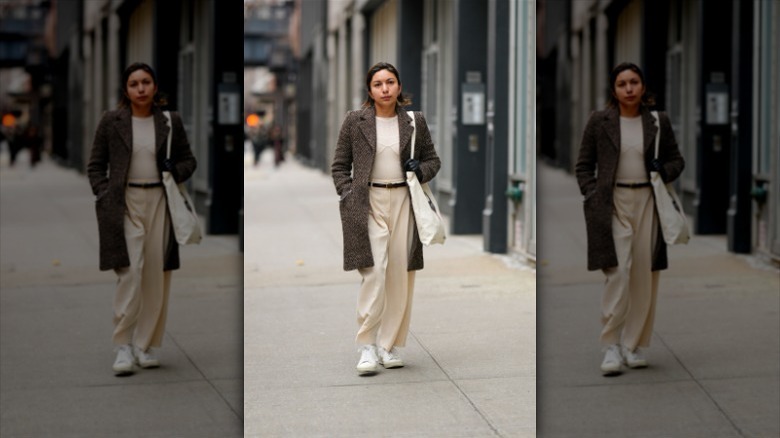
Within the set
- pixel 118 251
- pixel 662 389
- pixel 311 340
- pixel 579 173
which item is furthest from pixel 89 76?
pixel 311 340

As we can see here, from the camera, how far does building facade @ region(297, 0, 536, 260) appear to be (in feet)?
38.3

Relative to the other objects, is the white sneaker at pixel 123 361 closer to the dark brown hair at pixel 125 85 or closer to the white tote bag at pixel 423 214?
the dark brown hair at pixel 125 85

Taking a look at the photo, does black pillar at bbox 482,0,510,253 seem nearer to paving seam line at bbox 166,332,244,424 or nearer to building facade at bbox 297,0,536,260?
building facade at bbox 297,0,536,260

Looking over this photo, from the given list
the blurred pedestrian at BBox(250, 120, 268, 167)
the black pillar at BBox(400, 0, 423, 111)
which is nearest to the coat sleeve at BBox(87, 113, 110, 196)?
the black pillar at BBox(400, 0, 423, 111)

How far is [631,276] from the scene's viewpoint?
11.4ft

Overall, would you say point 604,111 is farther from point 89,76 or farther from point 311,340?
point 311,340

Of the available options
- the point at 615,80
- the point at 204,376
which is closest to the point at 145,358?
the point at 204,376

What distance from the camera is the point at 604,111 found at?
10.6 ft

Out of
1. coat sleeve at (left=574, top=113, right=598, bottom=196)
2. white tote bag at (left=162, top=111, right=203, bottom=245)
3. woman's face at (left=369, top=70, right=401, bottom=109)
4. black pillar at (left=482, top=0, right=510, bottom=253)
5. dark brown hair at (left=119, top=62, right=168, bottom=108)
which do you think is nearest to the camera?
coat sleeve at (left=574, top=113, right=598, bottom=196)

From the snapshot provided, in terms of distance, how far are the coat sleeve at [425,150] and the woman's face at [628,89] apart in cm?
316

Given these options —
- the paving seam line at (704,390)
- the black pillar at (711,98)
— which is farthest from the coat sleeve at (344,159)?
the paving seam line at (704,390)

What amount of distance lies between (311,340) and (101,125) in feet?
11.2

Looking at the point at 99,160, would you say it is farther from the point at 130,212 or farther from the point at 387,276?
the point at 387,276

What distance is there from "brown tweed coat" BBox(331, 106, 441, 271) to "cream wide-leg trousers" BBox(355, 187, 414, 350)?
0.22ft
